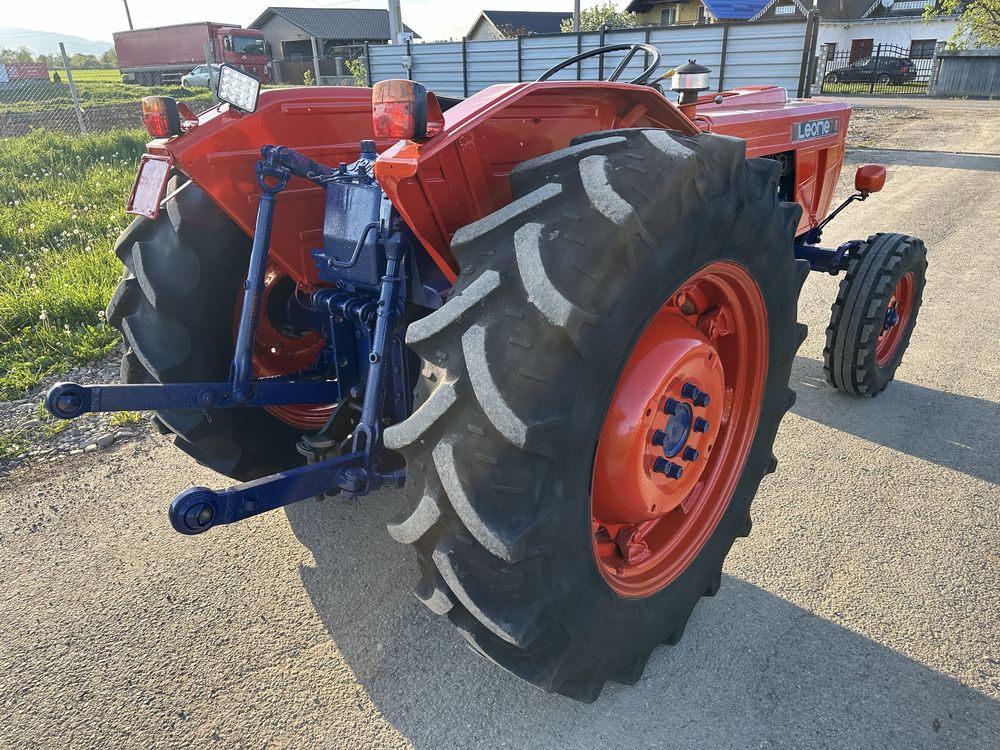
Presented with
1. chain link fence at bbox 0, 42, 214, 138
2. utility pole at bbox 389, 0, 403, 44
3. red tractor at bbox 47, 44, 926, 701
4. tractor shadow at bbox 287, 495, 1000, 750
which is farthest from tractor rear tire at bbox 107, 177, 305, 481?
utility pole at bbox 389, 0, 403, 44

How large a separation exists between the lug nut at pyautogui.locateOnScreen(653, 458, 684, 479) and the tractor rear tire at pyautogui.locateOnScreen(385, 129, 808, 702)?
0.36 m

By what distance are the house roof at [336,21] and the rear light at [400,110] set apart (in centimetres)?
5117

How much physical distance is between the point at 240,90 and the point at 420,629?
5.51 ft

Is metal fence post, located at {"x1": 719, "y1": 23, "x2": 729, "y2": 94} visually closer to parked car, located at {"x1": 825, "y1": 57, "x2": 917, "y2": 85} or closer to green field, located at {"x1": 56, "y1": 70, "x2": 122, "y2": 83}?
parked car, located at {"x1": 825, "y1": 57, "x2": 917, "y2": 85}

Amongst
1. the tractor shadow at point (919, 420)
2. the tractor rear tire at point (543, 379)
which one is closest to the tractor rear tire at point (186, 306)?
the tractor rear tire at point (543, 379)

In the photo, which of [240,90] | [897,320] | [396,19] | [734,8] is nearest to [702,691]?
[240,90]

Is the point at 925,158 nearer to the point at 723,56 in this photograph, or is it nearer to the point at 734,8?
the point at 723,56

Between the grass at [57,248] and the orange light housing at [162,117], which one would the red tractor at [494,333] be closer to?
the orange light housing at [162,117]

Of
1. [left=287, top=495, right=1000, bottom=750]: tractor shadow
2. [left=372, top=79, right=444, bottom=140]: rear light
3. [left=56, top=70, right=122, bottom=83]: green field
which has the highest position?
[left=372, top=79, right=444, bottom=140]: rear light

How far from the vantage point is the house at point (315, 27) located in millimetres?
47625

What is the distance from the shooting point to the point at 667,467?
1.96 metres

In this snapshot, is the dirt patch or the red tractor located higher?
the red tractor

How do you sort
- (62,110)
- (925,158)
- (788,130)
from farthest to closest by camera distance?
(62,110) → (925,158) → (788,130)

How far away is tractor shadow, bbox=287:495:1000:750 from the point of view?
185 cm
